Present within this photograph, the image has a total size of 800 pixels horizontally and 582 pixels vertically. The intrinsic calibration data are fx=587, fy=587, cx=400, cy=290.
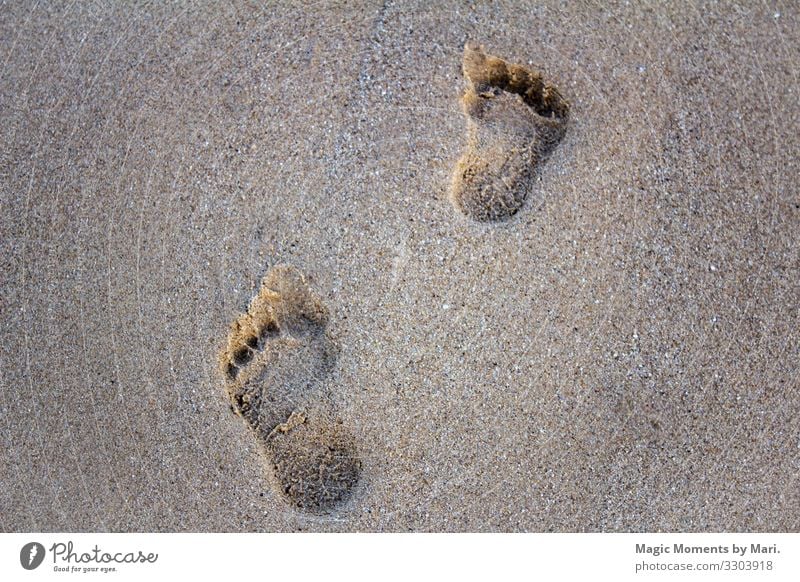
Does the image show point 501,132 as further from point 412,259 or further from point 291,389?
point 291,389

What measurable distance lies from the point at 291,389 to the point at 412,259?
462 mm

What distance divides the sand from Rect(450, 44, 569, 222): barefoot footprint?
0.11 feet

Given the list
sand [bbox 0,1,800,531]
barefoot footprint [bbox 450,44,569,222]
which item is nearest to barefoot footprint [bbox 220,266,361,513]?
sand [bbox 0,1,800,531]

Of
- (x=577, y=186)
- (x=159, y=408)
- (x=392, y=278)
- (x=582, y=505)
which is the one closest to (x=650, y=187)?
(x=577, y=186)

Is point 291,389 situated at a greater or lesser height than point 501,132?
lesser

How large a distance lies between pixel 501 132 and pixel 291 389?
33.7 inches

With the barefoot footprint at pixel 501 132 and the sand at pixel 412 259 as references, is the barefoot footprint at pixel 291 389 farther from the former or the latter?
the barefoot footprint at pixel 501 132

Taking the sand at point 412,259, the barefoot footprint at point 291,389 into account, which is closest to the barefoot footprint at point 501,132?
the sand at point 412,259

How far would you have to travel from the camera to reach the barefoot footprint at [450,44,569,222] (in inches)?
59.3

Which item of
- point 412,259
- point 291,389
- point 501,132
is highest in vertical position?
point 501,132

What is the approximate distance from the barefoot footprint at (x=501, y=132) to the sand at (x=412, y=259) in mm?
33

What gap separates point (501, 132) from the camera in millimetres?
1507

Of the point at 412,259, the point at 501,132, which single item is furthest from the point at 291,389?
the point at 501,132

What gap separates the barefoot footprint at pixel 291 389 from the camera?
153 cm
